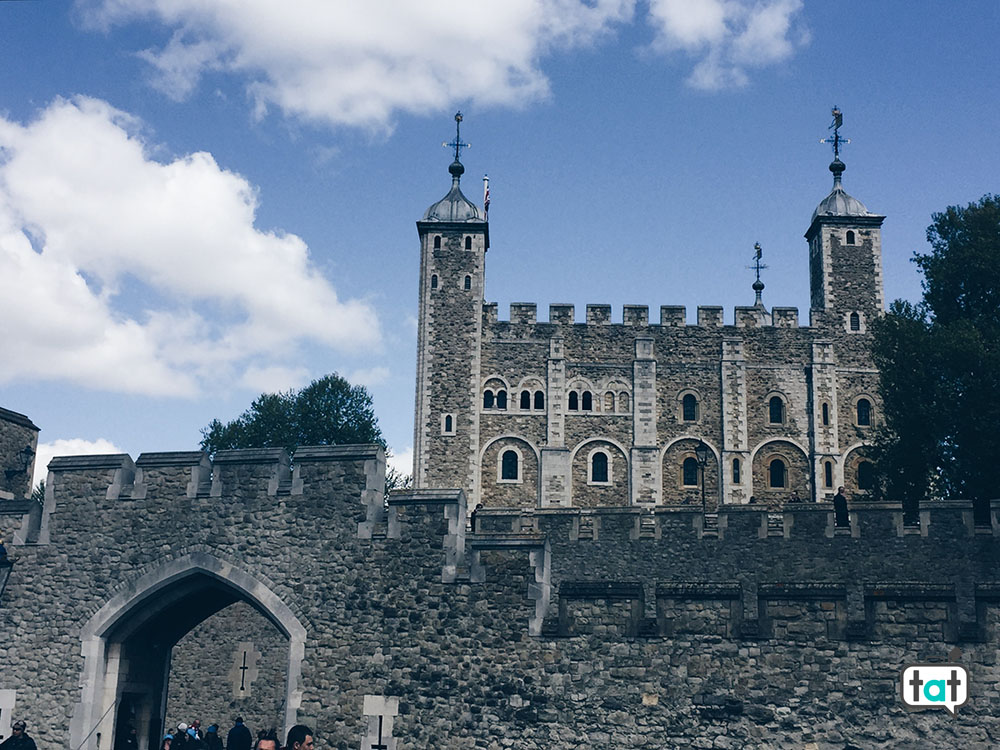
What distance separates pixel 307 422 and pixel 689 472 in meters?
18.6

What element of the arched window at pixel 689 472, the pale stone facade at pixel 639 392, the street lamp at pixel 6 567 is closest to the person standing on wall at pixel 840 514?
the street lamp at pixel 6 567

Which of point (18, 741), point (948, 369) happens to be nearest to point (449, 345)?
point (948, 369)

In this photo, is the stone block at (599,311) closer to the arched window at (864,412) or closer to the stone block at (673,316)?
the stone block at (673,316)

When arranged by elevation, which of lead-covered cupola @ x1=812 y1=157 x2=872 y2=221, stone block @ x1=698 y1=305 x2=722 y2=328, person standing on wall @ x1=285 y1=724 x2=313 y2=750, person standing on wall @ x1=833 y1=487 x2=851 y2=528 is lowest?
person standing on wall @ x1=285 y1=724 x2=313 y2=750

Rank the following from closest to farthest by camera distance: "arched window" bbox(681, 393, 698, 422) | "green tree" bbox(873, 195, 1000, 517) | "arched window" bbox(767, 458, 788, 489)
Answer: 1. "green tree" bbox(873, 195, 1000, 517)
2. "arched window" bbox(767, 458, 788, 489)
3. "arched window" bbox(681, 393, 698, 422)

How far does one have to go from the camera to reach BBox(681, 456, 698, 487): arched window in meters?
45.0

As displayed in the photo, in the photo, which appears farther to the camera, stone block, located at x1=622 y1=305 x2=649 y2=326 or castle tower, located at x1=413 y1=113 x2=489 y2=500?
stone block, located at x1=622 y1=305 x2=649 y2=326

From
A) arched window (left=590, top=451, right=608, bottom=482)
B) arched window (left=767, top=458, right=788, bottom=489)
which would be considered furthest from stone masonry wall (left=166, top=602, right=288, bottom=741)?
arched window (left=767, top=458, right=788, bottom=489)

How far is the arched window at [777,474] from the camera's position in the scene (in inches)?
Result: 1762

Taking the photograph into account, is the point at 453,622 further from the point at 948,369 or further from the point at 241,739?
the point at 948,369

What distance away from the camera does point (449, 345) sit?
45094mm

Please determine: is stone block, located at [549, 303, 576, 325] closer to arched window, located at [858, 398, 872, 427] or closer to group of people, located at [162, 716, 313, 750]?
arched window, located at [858, 398, 872, 427]

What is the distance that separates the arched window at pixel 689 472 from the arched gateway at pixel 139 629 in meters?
31.3

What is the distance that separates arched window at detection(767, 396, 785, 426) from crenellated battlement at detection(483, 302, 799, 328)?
3184 millimetres
